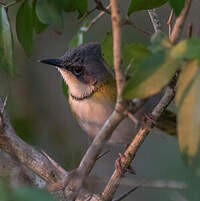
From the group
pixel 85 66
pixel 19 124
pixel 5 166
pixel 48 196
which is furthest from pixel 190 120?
pixel 19 124

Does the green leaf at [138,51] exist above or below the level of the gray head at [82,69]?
above

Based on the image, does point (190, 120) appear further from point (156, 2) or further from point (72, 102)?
point (72, 102)

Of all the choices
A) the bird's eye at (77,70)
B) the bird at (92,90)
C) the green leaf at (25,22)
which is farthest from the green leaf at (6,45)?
the bird's eye at (77,70)

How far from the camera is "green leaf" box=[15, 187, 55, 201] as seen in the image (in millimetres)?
1114

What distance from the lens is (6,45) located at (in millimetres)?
1920

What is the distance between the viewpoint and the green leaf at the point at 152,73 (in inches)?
50.8

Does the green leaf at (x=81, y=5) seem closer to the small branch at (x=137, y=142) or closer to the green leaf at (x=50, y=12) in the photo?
the green leaf at (x=50, y=12)

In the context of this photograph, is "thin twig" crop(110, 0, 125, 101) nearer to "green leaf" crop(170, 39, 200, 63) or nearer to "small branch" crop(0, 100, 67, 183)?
"green leaf" crop(170, 39, 200, 63)

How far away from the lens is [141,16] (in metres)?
5.94

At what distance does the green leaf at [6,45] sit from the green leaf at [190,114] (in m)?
0.87

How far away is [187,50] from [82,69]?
6.86 ft

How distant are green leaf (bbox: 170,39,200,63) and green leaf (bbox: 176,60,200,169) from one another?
0.02 metres

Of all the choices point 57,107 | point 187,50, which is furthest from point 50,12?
point 57,107

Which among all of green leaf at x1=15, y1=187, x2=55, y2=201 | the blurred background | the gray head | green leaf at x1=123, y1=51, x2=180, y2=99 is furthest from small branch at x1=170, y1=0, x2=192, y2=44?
the blurred background
